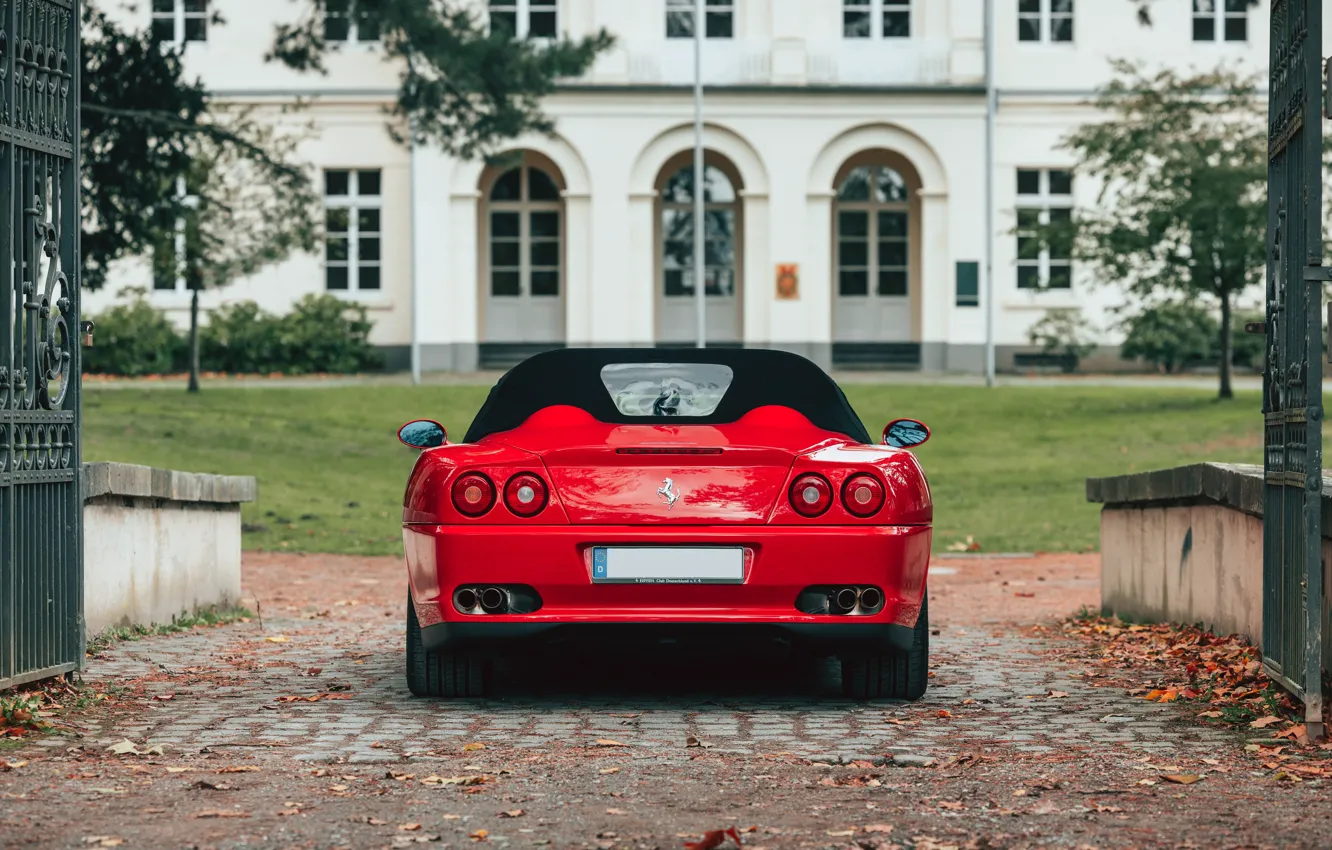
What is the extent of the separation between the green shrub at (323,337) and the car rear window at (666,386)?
31.9 m

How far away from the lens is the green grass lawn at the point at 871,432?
846 inches

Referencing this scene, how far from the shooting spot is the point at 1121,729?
6.86 m

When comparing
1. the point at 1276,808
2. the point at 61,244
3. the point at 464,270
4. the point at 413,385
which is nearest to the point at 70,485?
the point at 61,244

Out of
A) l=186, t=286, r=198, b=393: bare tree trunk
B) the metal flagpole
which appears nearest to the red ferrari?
l=186, t=286, r=198, b=393: bare tree trunk

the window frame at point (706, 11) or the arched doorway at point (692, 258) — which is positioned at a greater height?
the window frame at point (706, 11)

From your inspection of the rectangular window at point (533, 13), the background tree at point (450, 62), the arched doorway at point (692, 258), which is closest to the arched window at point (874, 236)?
the arched doorway at point (692, 258)

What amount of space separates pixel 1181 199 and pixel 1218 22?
13.2 meters

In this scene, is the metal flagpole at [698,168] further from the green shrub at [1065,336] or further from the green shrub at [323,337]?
the green shrub at [1065,336]

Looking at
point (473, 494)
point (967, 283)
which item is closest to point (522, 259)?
point (967, 283)

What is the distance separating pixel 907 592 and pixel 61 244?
11.2ft

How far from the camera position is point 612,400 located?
26.8ft

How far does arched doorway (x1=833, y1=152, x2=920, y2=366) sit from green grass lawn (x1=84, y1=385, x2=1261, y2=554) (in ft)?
28.9

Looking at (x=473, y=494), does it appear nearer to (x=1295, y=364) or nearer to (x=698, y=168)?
(x=1295, y=364)

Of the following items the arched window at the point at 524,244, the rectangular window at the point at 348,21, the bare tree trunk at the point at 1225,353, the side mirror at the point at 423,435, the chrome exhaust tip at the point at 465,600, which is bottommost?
the chrome exhaust tip at the point at 465,600
